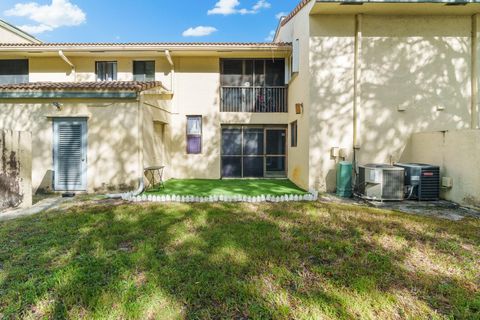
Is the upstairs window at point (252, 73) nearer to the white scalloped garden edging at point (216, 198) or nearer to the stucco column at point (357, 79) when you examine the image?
the stucco column at point (357, 79)

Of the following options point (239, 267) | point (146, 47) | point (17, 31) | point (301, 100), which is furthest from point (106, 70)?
point (239, 267)

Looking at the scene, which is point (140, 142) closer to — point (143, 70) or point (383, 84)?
point (143, 70)

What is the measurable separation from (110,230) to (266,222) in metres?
3.04

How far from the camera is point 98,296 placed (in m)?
2.96

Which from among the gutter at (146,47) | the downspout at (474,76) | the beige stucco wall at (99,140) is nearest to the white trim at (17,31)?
the gutter at (146,47)

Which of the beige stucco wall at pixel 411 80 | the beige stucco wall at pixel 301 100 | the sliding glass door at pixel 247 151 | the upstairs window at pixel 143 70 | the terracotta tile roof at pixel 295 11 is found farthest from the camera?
the sliding glass door at pixel 247 151

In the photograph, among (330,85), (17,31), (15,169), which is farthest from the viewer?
(17,31)

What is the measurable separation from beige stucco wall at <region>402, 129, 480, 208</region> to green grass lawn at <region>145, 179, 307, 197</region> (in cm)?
389

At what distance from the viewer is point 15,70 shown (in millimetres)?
12125

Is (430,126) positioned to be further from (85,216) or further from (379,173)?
(85,216)

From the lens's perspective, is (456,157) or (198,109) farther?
(198,109)

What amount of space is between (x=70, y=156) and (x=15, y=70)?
22.8ft

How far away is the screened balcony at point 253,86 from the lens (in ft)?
39.4

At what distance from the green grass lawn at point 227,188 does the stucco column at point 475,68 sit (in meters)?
5.99
